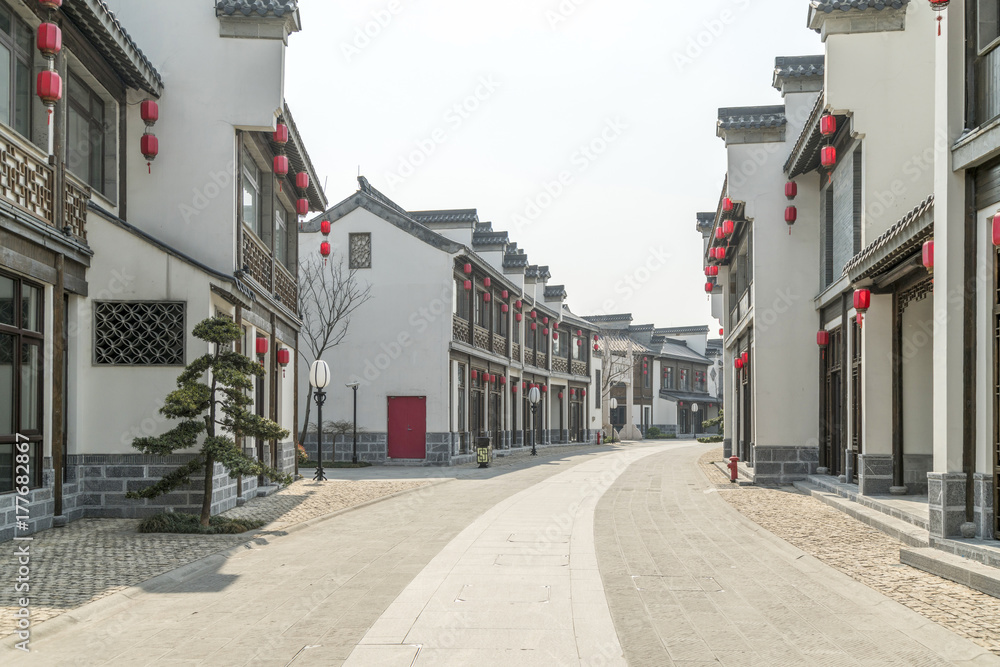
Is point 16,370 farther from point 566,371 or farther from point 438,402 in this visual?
point 566,371

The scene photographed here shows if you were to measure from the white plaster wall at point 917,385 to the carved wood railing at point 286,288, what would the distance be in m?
10.8

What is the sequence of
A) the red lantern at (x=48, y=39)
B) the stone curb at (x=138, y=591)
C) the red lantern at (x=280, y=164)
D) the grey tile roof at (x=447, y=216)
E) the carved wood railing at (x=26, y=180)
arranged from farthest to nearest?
the grey tile roof at (x=447, y=216) < the red lantern at (x=280, y=164) < the red lantern at (x=48, y=39) < the carved wood railing at (x=26, y=180) < the stone curb at (x=138, y=591)

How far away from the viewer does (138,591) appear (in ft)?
23.3

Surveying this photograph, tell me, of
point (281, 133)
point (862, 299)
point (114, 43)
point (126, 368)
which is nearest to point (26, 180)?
point (114, 43)

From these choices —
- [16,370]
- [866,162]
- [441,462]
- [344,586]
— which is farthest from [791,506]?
[441,462]

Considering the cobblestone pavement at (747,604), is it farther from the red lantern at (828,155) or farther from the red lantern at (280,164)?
the red lantern at (280,164)

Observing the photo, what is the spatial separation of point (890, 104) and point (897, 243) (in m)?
4.40

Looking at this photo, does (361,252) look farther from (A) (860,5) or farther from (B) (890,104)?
(B) (890,104)

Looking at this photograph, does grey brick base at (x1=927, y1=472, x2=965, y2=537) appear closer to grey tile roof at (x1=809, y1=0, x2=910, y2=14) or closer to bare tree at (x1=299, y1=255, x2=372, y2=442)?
grey tile roof at (x1=809, y1=0, x2=910, y2=14)

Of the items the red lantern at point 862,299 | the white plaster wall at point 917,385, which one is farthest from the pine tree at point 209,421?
the white plaster wall at point 917,385

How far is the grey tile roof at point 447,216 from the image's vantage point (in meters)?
32.3

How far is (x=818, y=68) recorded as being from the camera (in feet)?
60.9

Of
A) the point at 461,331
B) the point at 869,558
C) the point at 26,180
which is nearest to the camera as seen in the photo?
the point at 869,558

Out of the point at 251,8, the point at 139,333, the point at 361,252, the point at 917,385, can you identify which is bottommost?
the point at 917,385
